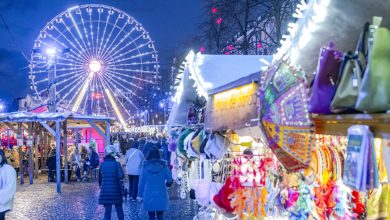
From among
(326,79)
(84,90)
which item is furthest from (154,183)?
(84,90)

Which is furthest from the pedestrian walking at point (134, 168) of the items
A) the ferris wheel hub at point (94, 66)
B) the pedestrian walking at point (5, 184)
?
the ferris wheel hub at point (94, 66)

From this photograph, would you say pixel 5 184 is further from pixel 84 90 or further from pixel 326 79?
pixel 84 90

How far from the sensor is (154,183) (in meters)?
7.78

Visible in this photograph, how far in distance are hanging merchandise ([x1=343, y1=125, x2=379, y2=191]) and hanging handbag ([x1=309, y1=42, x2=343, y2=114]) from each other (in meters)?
0.25

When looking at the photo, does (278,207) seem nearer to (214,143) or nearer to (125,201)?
(214,143)

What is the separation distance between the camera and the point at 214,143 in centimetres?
601

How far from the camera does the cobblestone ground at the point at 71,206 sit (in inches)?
418

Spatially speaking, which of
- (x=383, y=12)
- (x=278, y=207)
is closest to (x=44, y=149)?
(x=278, y=207)

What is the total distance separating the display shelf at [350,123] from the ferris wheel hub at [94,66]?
20.0 metres

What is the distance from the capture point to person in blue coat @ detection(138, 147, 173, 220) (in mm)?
7770

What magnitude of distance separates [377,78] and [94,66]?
68.7 feet

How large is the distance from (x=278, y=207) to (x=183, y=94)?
12.9 feet

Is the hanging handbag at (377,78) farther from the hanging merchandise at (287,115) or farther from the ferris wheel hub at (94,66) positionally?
the ferris wheel hub at (94,66)

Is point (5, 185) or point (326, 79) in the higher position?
point (326, 79)
